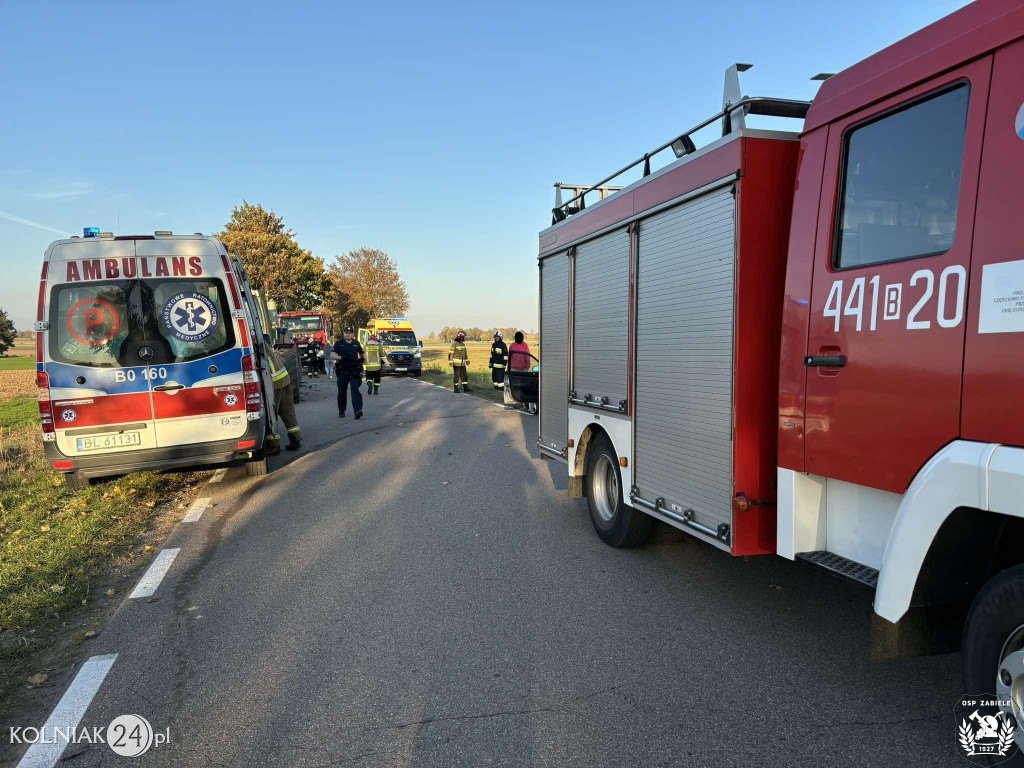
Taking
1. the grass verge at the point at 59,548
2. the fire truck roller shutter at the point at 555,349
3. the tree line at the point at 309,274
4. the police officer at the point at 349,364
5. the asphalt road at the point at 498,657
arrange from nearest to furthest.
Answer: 1. the asphalt road at the point at 498,657
2. the grass verge at the point at 59,548
3. the fire truck roller shutter at the point at 555,349
4. the police officer at the point at 349,364
5. the tree line at the point at 309,274

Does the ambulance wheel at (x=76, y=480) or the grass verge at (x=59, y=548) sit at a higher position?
the ambulance wheel at (x=76, y=480)

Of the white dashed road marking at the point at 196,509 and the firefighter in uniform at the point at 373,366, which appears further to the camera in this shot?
the firefighter in uniform at the point at 373,366

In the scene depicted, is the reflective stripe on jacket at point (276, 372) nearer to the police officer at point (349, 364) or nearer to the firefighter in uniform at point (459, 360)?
the police officer at point (349, 364)

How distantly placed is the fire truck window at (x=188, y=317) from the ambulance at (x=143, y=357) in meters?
0.01

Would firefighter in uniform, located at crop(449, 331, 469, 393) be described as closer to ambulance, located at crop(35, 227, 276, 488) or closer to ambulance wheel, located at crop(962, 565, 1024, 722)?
ambulance, located at crop(35, 227, 276, 488)

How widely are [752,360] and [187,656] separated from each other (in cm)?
343

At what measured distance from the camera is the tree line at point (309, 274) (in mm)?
40812

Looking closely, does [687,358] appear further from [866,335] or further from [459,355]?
[459,355]

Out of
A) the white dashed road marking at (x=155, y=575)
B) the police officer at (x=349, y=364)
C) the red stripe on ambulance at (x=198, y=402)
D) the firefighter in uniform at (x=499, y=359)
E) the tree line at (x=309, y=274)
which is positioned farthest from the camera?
the tree line at (x=309, y=274)

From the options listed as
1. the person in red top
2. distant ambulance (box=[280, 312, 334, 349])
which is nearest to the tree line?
distant ambulance (box=[280, 312, 334, 349])

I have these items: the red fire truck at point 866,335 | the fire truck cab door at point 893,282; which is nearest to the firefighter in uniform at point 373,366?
the red fire truck at point 866,335

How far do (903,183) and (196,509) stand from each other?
6821 mm

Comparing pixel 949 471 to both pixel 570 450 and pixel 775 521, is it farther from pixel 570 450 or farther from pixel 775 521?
pixel 570 450

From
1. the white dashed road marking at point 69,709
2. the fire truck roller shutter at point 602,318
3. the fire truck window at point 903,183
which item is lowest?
the white dashed road marking at point 69,709
